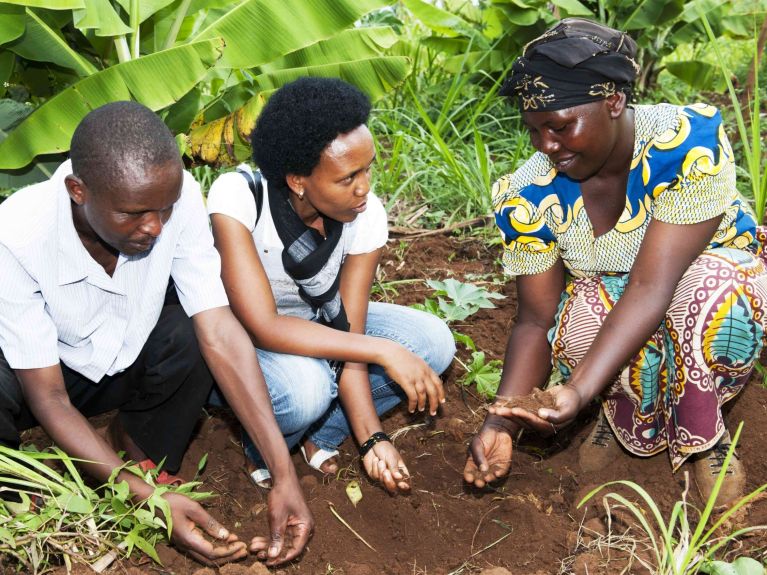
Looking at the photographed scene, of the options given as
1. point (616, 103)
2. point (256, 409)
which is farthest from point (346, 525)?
point (616, 103)

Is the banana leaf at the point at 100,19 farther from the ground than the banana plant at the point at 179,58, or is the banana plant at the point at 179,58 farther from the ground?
the banana leaf at the point at 100,19

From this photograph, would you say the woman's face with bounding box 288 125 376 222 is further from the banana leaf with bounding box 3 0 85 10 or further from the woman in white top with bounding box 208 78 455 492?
the banana leaf with bounding box 3 0 85 10

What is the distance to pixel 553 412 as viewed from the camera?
2.18 metres

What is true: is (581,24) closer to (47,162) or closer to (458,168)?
(458,168)

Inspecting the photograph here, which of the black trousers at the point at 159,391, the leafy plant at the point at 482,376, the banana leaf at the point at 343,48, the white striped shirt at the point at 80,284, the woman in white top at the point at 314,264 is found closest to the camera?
the white striped shirt at the point at 80,284

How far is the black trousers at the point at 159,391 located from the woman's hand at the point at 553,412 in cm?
90

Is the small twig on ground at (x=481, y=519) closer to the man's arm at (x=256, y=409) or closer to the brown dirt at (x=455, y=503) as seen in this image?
the brown dirt at (x=455, y=503)

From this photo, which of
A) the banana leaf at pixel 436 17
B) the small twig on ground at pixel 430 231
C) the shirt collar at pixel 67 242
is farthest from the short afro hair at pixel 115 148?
the banana leaf at pixel 436 17

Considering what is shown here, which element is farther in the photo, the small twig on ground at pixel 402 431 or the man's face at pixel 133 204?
the small twig on ground at pixel 402 431

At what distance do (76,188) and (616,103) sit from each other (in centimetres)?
143

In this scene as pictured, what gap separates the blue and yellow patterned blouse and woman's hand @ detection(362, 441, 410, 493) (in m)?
0.68

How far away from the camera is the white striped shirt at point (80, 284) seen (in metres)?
2.14

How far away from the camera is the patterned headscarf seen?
2236 mm

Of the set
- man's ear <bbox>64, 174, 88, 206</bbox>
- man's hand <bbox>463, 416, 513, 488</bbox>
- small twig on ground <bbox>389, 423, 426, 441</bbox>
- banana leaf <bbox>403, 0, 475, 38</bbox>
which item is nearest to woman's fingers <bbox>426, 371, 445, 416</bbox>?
man's hand <bbox>463, 416, 513, 488</bbox>
